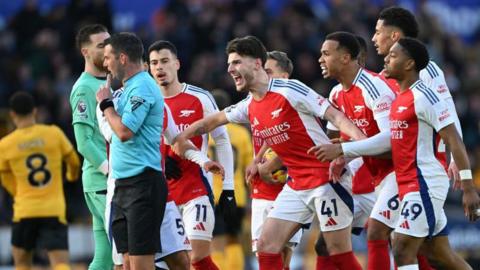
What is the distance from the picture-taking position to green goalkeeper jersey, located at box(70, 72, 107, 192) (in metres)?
11.4

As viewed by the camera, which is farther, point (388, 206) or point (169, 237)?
point (169, 237)

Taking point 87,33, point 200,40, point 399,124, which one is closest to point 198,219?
point 87,33

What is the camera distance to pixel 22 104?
13906 millimetres

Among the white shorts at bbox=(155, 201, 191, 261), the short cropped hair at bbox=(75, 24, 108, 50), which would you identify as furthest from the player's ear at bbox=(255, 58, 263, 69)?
the short cropped hair at bbox=(75, 24, 108, 50)

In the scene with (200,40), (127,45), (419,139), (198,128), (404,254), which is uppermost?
(200,40)

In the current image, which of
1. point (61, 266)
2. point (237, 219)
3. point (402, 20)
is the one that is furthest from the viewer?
point (237, 219)

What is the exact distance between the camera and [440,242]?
34.4 ft

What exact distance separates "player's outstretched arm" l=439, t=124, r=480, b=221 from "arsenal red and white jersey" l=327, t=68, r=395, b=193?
0.76 metres

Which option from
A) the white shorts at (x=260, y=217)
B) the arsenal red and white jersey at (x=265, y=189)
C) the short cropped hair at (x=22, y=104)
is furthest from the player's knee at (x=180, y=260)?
the short cropped hair at (x=22, y=104)

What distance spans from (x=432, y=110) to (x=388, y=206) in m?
1.04

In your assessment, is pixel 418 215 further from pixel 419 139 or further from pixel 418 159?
pixel 419 139

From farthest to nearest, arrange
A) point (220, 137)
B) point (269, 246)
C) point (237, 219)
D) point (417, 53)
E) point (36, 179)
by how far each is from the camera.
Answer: point (237, 219) → point (36, 179) → point (220, 137) → point (269, 246) → point (417, 53)

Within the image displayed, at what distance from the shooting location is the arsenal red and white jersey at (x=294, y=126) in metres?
10.6

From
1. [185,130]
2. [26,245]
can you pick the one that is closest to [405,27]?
[185,130]
